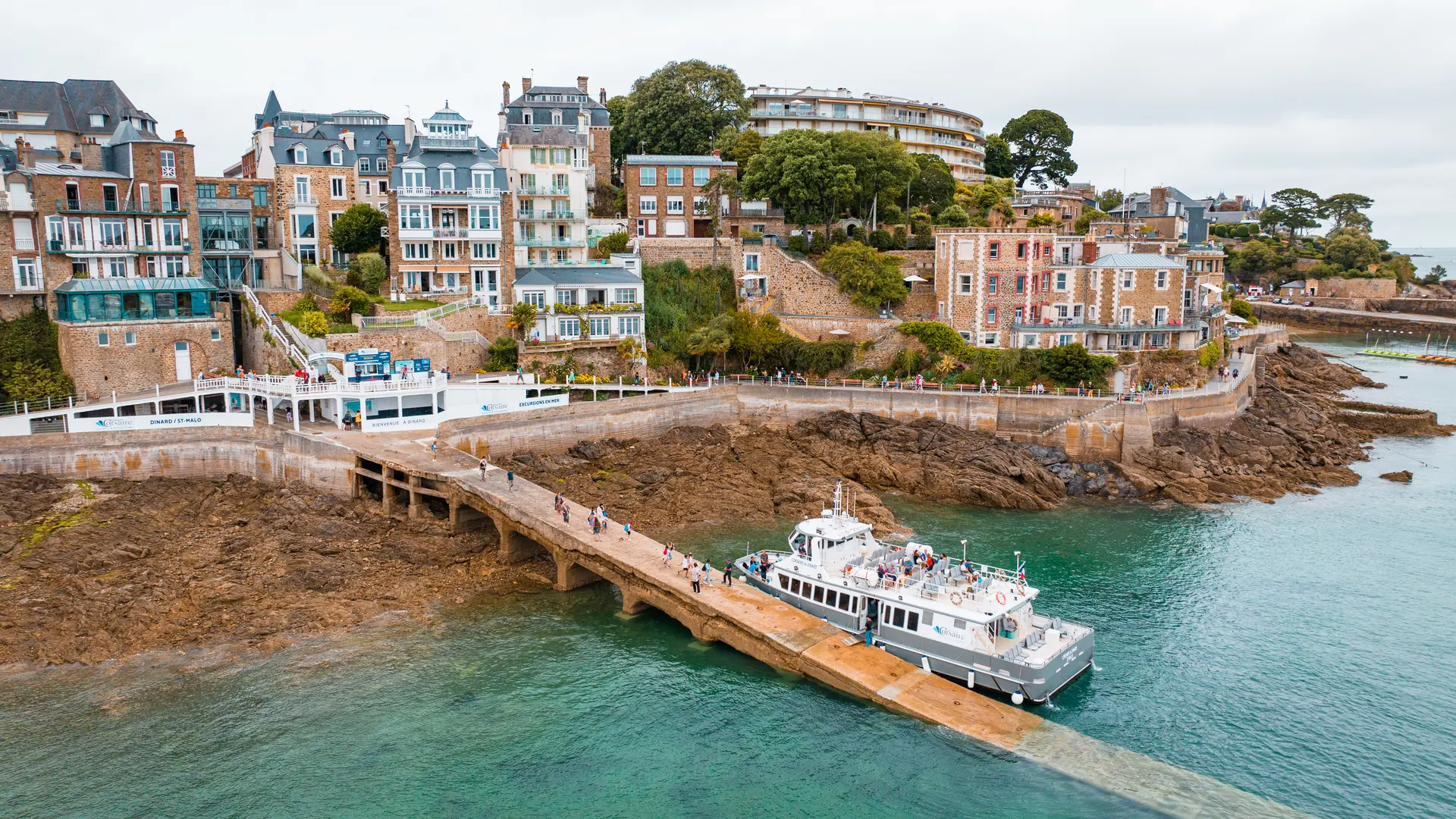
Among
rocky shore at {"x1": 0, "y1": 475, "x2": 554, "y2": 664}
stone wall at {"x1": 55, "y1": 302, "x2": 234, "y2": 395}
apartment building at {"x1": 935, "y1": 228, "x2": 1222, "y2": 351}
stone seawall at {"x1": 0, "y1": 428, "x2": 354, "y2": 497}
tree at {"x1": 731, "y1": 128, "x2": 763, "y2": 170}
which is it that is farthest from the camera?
tree at {"x1": 731, "y1": 128, "x2": 763, "y2": 170}

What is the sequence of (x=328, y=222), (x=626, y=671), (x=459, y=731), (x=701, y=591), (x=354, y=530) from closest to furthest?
(x=459, y=731)
(x=626, y=671)
(x=701, y=591)
(x=354, y=530)
(x=328, y=222)


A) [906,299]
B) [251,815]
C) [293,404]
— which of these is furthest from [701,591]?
[906,299]

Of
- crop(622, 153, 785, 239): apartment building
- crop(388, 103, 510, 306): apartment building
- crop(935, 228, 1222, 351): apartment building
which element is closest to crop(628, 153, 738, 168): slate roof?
crop(622, 153, 785, 239): apartment building

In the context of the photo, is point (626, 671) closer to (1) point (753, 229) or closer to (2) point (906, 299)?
(2) point (906, 299)

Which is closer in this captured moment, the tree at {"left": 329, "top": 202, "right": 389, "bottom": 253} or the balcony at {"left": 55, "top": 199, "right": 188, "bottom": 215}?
the balcony at {"left": 55, "top": 199, "right": 188, "bottom": 215}

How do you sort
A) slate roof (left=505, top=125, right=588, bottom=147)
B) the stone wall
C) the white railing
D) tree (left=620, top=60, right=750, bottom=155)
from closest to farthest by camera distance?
the stone wall, the white railing, slate roof (left=505, top=125, right=588, bottom=147), tree (left=620, top=60, right=750, bottom=155)

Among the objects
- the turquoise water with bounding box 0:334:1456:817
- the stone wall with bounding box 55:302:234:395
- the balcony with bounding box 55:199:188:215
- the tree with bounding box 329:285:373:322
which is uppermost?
the balcony with bounding box 55:199:188:215

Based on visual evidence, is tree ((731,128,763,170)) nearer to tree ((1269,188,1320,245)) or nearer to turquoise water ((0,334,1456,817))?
turquoise water ((0,334,1456,817))
